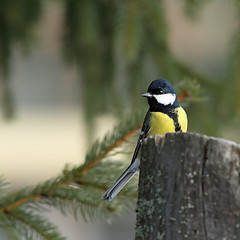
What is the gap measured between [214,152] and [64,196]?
65 cm

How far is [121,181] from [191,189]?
50 centimetres

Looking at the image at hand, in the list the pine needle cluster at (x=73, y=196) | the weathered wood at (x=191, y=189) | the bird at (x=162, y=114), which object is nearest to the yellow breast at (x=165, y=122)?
the bird at (x=162, y=114)

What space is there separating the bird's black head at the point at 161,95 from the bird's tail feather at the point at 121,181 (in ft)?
1.34

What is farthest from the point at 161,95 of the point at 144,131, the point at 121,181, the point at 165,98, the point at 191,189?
the point at 191,189

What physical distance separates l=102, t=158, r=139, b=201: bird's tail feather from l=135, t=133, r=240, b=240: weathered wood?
0.34 meters

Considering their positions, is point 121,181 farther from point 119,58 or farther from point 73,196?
point 119,58

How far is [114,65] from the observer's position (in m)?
3.15

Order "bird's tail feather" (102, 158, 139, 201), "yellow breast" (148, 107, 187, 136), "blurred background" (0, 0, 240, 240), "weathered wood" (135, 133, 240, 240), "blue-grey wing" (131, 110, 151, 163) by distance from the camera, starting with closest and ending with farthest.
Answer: "weathered wood" (135, 133, 240, 240), "bird's tail feather" (102, 158, 139, 201), "blue-grey wing" (131, 110, 151, 163), "yellow breast" (148, 107, 187, 136), "blurred background" (0, 0, 240, 240)

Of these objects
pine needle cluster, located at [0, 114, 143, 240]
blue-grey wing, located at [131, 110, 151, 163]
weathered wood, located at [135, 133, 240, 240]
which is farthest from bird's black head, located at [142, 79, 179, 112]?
weathered wood, located at [135, 133, 240, 240]

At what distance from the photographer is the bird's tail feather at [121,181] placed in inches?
69.3

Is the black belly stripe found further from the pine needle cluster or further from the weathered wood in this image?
the weathered wood

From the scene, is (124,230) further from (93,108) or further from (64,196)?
(64,196)

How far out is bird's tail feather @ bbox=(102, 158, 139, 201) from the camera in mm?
1760

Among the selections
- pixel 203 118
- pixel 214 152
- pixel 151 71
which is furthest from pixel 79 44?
pixel 214 152
